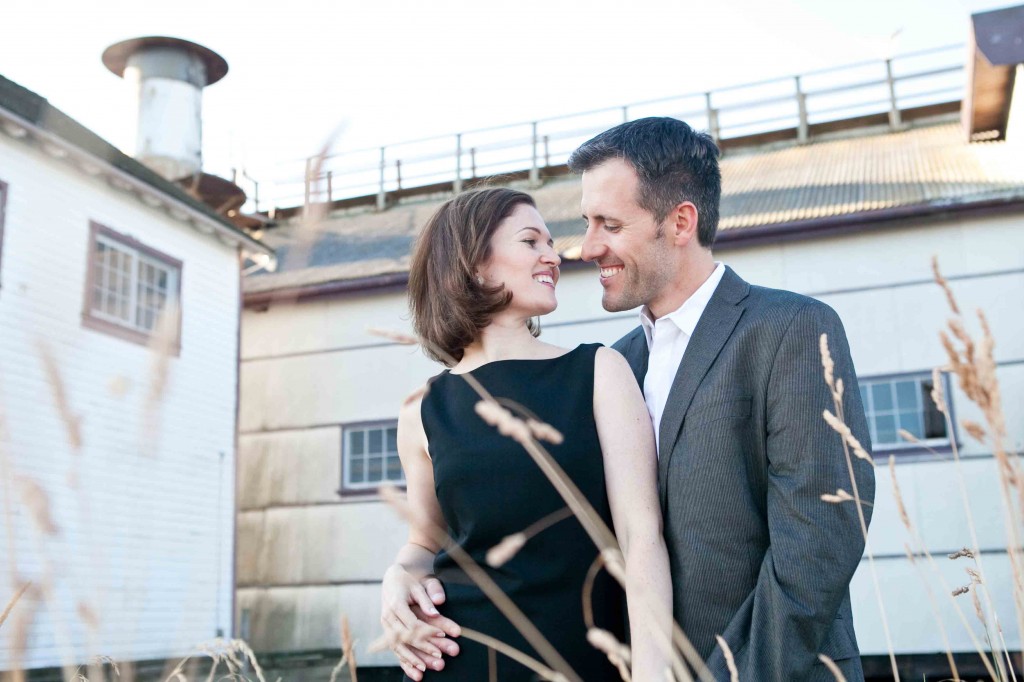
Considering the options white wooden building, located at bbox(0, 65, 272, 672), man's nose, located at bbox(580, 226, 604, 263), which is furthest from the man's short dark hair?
white wooden building, located at bbox(0, 65, 272, 672)

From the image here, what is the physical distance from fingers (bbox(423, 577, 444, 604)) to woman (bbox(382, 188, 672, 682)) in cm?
2

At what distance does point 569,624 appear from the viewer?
6.19 ft

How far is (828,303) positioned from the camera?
9492 millimetres

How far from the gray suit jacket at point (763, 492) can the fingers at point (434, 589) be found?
19.2 inches

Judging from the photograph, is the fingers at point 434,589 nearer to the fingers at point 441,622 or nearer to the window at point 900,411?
the fingers at point 441,622

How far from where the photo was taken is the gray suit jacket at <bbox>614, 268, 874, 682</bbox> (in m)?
1.74

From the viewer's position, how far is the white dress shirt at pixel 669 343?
2.16 meters

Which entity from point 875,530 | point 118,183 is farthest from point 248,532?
point 875,530

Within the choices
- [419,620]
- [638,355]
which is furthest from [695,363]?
[419,620]

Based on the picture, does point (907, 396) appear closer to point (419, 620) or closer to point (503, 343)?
point (503, 343)

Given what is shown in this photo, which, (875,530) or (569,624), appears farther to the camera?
(875,530)

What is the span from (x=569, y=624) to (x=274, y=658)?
11221 millimetres

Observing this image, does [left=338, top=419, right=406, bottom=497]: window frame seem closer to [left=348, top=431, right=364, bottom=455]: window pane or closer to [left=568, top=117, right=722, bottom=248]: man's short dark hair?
[left=348, top=431, right=364, bottom=455]: window pane

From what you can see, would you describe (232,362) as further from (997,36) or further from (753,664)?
(753,664)
